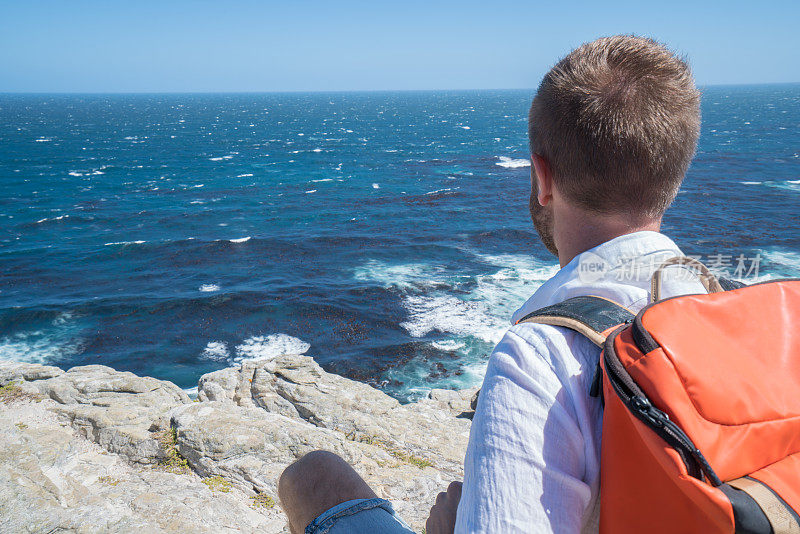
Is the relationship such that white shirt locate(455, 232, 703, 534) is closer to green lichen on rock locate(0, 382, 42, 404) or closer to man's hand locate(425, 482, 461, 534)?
man's hand locate(425, 482, 461, 534)

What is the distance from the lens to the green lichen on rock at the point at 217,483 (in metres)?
6.64

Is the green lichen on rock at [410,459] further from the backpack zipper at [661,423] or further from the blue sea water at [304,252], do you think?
the backpack zipper at [661,423]

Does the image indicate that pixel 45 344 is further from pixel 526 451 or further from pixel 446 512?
pixel 526 451

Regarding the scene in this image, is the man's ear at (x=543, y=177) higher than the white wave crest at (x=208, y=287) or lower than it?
higher

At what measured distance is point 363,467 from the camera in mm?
7473

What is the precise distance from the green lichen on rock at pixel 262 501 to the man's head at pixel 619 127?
5963 millimetres

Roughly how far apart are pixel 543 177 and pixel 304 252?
32951 mm

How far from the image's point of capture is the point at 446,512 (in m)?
1.91

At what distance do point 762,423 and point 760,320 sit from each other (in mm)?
274

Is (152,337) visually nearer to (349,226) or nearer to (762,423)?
(349,226)

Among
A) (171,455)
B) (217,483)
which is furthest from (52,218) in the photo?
(217,483)

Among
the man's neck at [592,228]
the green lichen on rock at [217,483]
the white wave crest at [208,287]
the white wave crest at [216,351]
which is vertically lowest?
the white wave crest at [216,351]

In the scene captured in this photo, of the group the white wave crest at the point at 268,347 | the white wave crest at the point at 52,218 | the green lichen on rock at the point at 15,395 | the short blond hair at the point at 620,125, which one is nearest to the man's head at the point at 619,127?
the short blond hair at the point at 620,125

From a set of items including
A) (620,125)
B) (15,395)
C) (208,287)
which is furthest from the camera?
(208,287)
